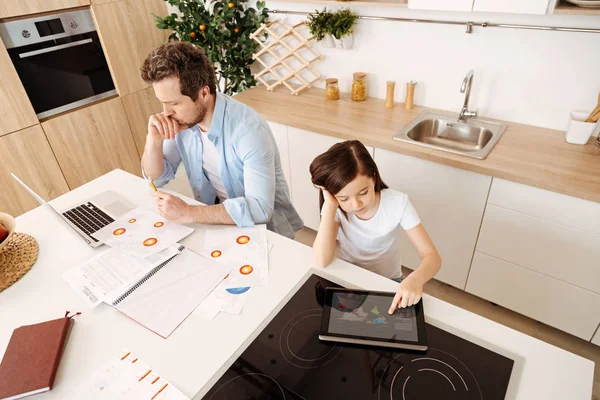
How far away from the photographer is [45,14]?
2.33m

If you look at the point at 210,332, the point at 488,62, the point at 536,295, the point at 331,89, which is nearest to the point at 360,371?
the point at 210,332

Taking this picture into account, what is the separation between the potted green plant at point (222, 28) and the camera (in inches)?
99.7

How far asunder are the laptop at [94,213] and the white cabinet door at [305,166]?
1.02m

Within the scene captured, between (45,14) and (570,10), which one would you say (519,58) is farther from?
(45,14)

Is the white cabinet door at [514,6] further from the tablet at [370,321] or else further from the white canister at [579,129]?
the tablet at [370,321]

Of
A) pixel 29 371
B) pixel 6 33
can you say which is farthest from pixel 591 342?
pixel 6 33

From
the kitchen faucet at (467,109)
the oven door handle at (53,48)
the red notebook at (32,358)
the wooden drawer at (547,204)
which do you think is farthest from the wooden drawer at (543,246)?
the oven door handle at (53,48)

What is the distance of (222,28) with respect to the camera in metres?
2.68

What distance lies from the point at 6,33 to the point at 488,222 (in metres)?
2.74

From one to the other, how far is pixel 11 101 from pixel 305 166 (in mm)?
1767

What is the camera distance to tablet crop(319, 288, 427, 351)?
892mm

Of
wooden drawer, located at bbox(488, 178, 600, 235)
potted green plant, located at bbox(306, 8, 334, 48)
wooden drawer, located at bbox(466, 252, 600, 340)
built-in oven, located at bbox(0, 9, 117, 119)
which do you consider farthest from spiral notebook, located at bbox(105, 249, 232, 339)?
built-in oven, located at bbox(0, 9, 117, 119)

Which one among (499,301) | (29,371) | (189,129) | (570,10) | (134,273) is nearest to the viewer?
(29,371)

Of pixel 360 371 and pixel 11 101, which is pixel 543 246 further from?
pixel 11 101
